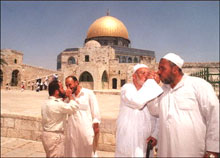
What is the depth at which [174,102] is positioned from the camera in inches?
67.8

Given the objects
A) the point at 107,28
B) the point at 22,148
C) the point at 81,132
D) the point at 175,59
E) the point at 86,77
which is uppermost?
the point at 107,28

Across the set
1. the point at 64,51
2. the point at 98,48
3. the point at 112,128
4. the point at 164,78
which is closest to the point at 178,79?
the point at 164,78

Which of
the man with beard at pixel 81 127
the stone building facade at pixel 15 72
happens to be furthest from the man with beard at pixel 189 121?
the stone building facade at pixel 15 72

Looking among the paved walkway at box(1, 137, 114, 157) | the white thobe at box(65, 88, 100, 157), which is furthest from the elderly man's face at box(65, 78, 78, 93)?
the paved walkway at box(1, 137, 114, 157)

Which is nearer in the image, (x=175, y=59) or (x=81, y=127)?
(x=175, y=59)

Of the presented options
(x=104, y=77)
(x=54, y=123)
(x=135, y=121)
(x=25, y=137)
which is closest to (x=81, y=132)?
(x=54, y=123)

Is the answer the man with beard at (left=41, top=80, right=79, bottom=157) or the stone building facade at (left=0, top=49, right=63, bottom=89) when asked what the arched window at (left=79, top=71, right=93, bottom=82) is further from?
the man with beard at (left=41, top=80, right=79, bottom=157)

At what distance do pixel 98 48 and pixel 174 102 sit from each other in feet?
74.6

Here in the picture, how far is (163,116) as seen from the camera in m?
1.73

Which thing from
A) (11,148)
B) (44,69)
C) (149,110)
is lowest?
(11,148)

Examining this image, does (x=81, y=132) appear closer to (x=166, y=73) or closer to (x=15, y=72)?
(x=166, y=73)

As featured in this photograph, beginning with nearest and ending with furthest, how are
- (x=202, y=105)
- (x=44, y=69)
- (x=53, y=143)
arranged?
(x=202, y=105) < (x=53, y=143) < (x=44, y=69)

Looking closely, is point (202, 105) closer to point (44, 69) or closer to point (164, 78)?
point (164, 78)

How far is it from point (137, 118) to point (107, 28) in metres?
31.4
